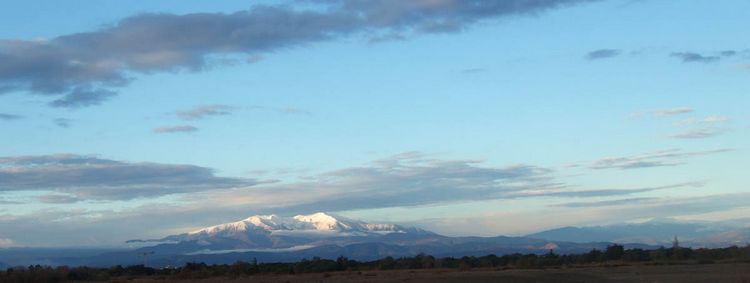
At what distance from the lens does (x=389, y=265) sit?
97.3 meters

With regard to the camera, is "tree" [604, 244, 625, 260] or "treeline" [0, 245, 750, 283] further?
"tree" [604, 244, 625, 260]

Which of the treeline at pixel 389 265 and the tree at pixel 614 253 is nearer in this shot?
the treeline at pixel 389 265

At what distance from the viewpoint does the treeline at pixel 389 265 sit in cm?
8694

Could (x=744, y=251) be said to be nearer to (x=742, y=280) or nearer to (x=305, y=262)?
(x=305, y=262)

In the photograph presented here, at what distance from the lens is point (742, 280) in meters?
48.3

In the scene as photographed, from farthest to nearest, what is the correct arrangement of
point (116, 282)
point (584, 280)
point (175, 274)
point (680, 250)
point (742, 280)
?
point (680, 250), point (175, 274), point (116, 282), point (584, 280), point (742, 280)

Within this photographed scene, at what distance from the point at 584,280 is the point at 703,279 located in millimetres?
7258

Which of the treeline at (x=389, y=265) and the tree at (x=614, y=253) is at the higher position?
the tree at (x=614, y=253)

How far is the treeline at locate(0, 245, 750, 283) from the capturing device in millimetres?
86938

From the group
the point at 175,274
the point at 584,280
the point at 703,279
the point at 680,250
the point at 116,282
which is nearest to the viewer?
the point at 703,279

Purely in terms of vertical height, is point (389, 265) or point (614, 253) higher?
point (614, 253)

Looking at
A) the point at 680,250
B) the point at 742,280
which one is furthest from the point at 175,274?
the point at 742,280

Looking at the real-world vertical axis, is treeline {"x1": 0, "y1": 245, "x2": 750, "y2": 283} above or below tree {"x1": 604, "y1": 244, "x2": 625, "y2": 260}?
below

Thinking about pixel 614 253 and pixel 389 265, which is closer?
pixel 389 265
